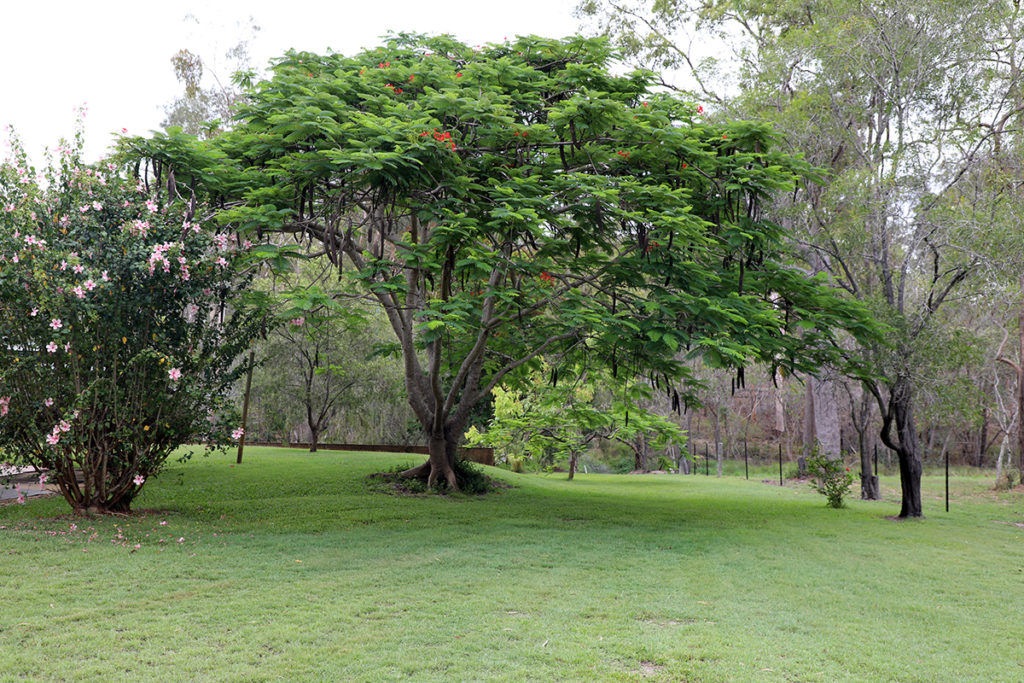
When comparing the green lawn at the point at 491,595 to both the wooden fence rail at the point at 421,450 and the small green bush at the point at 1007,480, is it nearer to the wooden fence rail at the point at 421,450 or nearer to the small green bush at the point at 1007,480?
the small green bush at the point at 1007,480

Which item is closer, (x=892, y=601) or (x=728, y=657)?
(x=728, y=657)

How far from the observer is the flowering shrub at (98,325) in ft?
27.0

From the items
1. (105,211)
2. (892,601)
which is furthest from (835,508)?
(105,211)

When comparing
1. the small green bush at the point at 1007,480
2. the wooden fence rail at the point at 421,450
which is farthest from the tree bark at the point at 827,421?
the wooden fence rail at the point at 421,450

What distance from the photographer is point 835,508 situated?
13.7m

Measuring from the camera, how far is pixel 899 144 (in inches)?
479

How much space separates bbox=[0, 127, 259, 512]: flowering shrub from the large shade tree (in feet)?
2.82

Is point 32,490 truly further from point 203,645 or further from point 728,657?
point 728,657

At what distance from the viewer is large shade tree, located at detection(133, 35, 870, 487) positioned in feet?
29.5

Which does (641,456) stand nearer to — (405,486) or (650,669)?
(405,486)

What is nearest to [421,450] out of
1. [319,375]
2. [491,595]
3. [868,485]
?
[319,375]

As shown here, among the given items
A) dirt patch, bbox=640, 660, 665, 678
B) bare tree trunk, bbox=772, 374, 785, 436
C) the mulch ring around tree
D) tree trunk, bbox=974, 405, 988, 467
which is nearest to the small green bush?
tree trunk, bbox=974, 405, 988, 467

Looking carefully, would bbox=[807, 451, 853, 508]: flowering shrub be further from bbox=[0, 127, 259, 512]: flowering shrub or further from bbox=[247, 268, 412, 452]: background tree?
bbox=[0, 127, 259, 512]: flowering shrub

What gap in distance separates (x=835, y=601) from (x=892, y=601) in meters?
0.55
